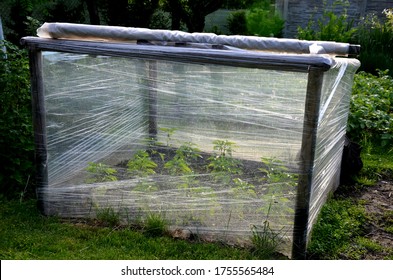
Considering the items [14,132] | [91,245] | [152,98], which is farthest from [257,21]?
[91,245]

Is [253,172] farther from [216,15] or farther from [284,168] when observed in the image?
[216,15]

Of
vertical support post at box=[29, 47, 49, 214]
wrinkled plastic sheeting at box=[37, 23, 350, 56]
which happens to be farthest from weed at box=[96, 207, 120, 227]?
wrinkled plastic sheeting at box=[37, 23, 350, 56]

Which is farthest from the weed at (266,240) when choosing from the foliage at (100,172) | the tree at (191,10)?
the tree at (191,10)

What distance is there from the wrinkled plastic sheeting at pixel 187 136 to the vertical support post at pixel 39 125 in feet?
0.13

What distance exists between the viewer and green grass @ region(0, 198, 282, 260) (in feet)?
10.1

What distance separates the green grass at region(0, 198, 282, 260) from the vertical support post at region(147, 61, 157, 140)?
2.45 feet

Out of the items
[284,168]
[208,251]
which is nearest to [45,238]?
[208,251]

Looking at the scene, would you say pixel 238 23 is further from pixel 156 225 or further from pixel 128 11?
pixel 156 225

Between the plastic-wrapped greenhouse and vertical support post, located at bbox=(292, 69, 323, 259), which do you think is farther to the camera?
the plastic-wrapped greenhouse

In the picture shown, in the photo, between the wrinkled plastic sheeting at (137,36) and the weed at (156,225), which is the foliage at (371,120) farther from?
the weed at (156,225)

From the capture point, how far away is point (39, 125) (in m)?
3.53

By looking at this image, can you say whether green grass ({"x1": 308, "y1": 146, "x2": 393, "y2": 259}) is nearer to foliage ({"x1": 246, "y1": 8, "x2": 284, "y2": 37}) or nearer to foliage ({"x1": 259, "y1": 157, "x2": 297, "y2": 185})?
foliage ({"x1": 259, "y1": 157, "x2": 297, "y2": 185})

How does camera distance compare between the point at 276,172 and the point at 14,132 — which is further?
the point at 14,132

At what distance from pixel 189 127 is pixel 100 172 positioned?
0.78 m
